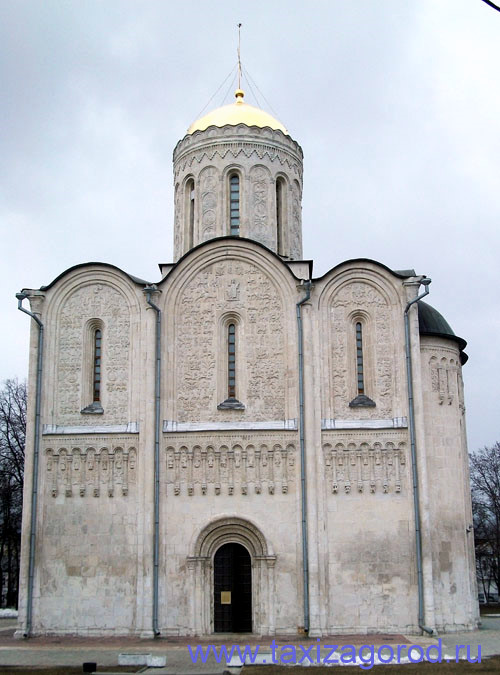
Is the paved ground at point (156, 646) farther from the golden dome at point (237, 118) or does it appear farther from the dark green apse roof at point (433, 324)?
the golden dome at point (237, 118)

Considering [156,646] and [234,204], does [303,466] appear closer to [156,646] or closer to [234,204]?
[156,646]

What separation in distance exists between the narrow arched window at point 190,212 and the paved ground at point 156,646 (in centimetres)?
1046

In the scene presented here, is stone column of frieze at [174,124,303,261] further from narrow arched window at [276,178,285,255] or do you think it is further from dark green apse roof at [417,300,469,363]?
dark green apse roof at [417,300,469,363]

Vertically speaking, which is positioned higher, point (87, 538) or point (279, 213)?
point (279, 213)

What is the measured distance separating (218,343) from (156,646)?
6899 mm

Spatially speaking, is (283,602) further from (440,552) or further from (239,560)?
(440,552)

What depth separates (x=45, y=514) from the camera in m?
18.7

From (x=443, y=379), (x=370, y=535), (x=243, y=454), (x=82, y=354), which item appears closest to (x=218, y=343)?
(x=243, y=454)

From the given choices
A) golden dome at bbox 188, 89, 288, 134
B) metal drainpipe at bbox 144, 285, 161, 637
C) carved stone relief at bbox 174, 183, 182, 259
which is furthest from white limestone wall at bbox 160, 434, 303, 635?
golden dome at bbox 188, 89, 288, 134

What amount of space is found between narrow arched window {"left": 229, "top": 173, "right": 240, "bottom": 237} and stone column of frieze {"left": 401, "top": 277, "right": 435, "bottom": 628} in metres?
5.07

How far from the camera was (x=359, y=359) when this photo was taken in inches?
763

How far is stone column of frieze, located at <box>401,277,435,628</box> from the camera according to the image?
691 inches

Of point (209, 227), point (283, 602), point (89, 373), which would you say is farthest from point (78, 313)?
point (283, 602)

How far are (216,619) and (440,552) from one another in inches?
207
